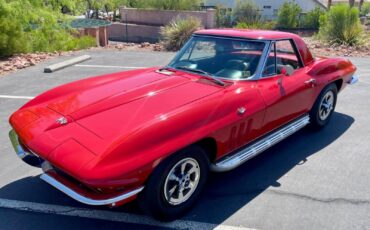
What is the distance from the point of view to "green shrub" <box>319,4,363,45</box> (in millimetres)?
12773

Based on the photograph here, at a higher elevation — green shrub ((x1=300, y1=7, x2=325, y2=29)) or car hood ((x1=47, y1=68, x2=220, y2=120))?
green shrub ((x1=300, y1=7, x2=325, y2=29))

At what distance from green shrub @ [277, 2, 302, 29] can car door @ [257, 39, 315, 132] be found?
64.4ft

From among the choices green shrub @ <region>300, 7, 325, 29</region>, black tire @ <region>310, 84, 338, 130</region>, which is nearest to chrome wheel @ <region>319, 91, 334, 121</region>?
black tire @ <region>310, 84, 338, 130</region>

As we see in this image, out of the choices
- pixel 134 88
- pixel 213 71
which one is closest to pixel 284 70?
pixel 213 71

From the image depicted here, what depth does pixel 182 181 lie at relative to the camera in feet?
9.99

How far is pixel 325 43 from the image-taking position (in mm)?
13219

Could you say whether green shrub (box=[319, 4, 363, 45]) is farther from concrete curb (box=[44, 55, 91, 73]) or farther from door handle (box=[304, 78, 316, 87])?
door handle (box=[304, 78, 316, 87])

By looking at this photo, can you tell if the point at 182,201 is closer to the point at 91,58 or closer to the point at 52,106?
the point at 52,106

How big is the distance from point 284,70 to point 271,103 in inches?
21.3

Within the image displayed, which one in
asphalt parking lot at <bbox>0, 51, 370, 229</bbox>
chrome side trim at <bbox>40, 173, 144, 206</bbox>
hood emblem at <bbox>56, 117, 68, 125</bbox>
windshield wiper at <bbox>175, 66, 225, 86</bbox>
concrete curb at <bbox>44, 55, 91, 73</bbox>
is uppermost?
windshield wiper at <bbox>175, 66, 225, 86</bbox>

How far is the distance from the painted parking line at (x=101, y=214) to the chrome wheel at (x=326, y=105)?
2548 mm

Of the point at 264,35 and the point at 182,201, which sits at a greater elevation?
the point at 264,35

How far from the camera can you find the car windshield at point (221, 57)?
395 cm

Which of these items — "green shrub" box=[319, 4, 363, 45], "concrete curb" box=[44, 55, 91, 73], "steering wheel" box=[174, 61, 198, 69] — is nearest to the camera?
"steering wheel" box=[174, 61, 198, 69]
